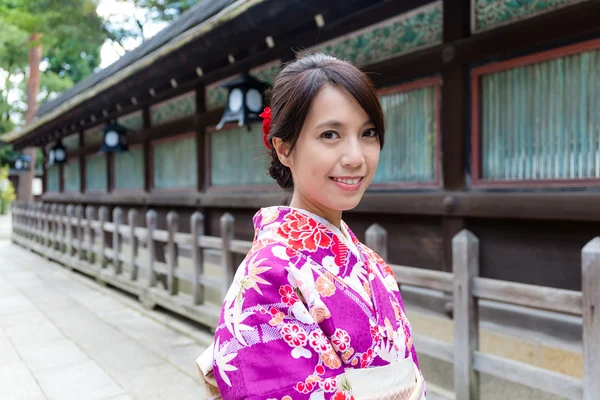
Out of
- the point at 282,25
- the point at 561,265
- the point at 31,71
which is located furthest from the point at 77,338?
the point at 31,71

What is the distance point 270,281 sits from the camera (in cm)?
109

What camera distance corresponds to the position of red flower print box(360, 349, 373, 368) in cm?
115

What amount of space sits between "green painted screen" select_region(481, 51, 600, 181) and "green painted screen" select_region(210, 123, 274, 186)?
3.11m

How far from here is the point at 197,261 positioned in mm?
5219

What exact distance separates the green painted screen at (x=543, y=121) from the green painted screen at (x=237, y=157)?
3.11m

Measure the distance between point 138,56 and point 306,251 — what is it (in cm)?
817

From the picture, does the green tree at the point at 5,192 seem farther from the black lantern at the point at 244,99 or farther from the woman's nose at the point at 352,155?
the woman's nose at the point at 352,155

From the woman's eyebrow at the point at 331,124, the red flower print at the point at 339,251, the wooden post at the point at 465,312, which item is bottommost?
the wooden post at the point at 465,312

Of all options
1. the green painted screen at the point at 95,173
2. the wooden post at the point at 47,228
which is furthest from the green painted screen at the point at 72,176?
the wooden post at the point at 47,228

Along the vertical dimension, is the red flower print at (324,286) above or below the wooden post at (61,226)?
above

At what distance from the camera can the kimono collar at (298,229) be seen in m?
1.21

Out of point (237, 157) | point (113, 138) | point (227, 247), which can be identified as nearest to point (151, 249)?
point (237, 157)

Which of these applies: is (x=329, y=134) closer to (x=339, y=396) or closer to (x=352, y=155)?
(x=352, y=155)

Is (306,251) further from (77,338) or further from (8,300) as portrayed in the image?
(8,300)
